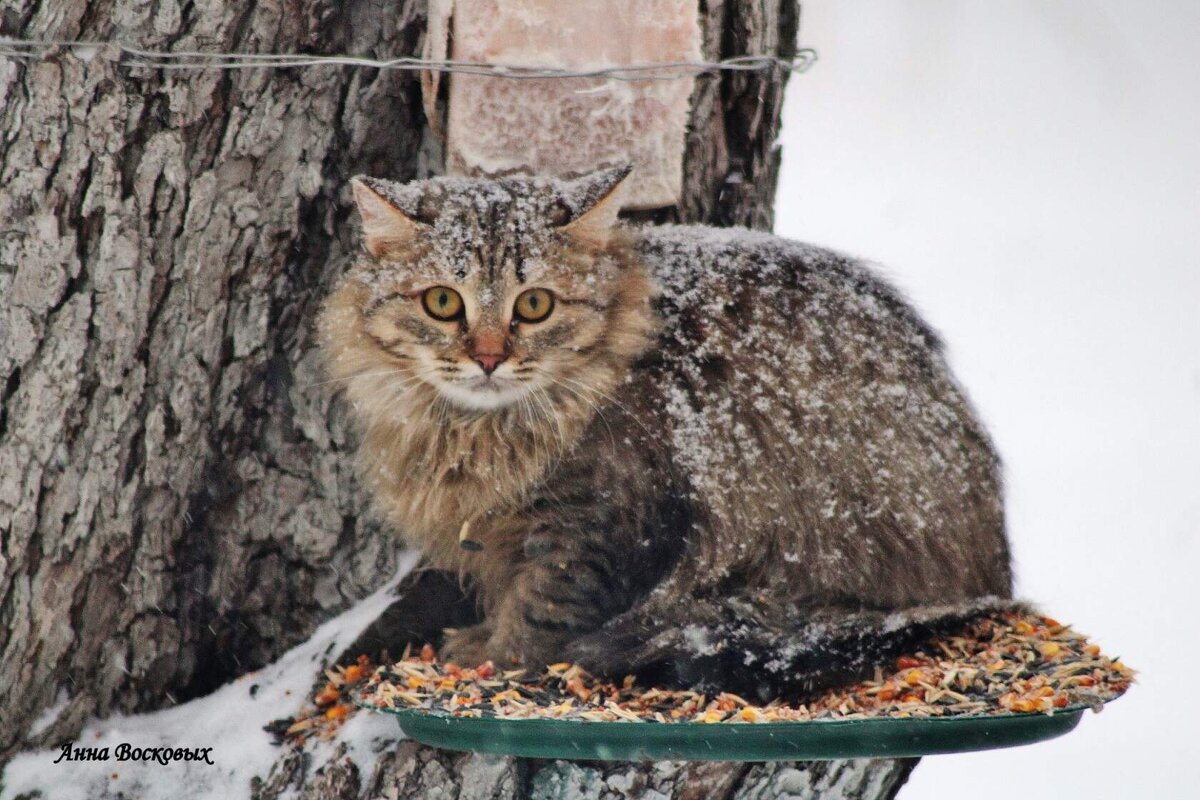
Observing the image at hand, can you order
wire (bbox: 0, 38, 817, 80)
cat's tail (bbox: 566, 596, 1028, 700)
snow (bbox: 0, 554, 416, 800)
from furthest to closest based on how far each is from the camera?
snow (bbox: 0, 554, 416, 800), wire (bbox: 0, 38, 817, 80), cat's tail (bbox: 566, 596, 1028, 700)

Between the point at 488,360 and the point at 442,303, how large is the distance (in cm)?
13

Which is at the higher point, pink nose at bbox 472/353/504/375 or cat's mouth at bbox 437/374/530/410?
pink nose at bbox 472/353/504/375

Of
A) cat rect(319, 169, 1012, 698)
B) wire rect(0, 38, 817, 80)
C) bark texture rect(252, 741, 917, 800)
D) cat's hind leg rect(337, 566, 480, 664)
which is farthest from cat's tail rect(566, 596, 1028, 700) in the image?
wire rect(0, 38, 817, 80)

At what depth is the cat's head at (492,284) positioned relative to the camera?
6.61ft

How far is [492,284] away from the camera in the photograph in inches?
79.2

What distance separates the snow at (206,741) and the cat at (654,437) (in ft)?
0.70

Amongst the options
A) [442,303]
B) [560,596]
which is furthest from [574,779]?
[442,303]

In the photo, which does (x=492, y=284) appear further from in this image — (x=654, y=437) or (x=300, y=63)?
(x=300, y=63)

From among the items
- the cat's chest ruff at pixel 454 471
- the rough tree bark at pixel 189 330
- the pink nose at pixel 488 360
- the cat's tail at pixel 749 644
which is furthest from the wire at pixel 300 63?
the cat's tail at pixel 749 644

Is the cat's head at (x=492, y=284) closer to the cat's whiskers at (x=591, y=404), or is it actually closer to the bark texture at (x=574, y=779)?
the cat's whiskers at (x=591, y=404)

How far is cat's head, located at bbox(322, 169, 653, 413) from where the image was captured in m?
2.02

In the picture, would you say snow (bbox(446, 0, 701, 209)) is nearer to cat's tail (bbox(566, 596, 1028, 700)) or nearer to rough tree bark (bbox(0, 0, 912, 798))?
rough tree bark (bbox(0, 0, 912, 798))

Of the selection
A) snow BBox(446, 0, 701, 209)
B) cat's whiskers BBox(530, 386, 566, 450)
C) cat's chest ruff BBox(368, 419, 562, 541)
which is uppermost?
snow BBox(446, 0, 701, 209)

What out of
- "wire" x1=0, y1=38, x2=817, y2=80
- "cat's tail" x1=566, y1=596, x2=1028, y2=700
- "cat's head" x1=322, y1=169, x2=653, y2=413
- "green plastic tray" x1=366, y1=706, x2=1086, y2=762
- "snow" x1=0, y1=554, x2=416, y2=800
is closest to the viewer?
"green plastic tray" x1=366, y1=706, x2=1086, y2=762
